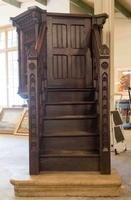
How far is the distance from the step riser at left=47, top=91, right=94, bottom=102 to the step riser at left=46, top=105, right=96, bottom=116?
26cm

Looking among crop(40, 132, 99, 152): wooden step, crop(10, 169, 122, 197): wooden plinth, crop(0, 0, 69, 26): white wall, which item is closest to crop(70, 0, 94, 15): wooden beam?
crop(0, 0, 69, 26): white wall

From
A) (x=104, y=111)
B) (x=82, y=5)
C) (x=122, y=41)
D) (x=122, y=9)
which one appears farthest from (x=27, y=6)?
(x=104, y=111)

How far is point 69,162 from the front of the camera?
222 cm

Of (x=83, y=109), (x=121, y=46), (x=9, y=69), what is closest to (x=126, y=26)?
(x=121, y=46)

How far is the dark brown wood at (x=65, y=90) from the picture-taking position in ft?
6.91

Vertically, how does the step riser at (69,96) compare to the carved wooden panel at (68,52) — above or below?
below

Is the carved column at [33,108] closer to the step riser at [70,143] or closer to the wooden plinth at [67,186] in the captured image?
the wooden plinth at [67,186]

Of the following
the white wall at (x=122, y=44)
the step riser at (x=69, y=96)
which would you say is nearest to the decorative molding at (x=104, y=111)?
the step riser at (x=69, y=96)

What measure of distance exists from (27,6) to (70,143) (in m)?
5.79

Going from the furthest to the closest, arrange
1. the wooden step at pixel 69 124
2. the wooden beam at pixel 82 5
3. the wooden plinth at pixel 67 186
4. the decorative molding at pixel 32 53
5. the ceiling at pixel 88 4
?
1. the ceiling at pixel 88 4
2. the wooden beam at pixel 82 5
3. the wooden step at pixel 69 124
4. the decorative molding at pixel 32 53
5. the wooden plinth at pixel 67 186

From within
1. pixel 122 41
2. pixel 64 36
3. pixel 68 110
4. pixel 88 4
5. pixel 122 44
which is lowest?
pixel 68 110

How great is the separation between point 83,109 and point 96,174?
3.13 ft

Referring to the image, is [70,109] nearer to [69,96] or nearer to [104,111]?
[69,96]

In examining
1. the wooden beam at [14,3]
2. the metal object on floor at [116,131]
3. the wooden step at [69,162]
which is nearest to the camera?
the wooden step at [69,162]
